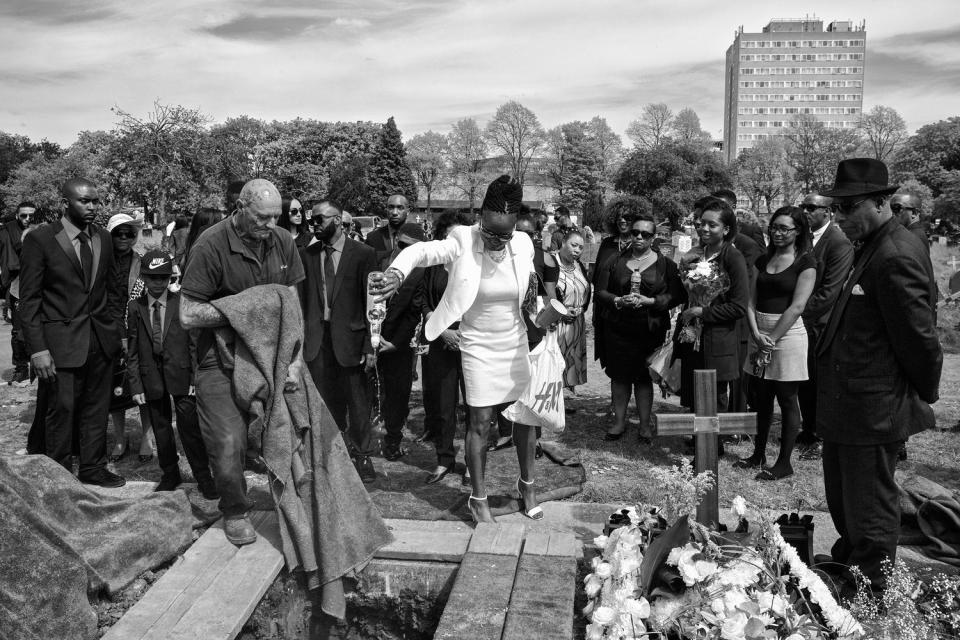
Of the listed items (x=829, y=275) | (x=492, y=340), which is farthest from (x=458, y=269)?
(x=829, y=275)

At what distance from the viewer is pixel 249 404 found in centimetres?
417

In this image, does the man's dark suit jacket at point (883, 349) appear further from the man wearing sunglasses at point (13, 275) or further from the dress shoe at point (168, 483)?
the man wearing sunglasses at point (13, 275)

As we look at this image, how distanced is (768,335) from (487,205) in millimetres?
2800

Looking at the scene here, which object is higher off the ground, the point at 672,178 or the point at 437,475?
the point at 672,178

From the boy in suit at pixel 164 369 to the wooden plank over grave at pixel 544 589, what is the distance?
2.40 metres

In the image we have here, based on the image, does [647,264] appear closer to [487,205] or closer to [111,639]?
[487,205]

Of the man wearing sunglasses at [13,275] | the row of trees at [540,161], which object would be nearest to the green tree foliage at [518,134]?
the row of trees at [540,161]

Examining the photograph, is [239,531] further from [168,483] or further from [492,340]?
[492,340]

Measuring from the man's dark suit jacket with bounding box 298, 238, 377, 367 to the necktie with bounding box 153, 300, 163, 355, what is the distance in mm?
1015

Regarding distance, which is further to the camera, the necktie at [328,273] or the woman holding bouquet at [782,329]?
the woman holding bouquet at [782,329]

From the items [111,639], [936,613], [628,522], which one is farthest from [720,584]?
[111,639]

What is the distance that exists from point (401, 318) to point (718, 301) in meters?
2.59

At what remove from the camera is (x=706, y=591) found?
10.5 ft

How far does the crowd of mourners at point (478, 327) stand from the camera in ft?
12.5
